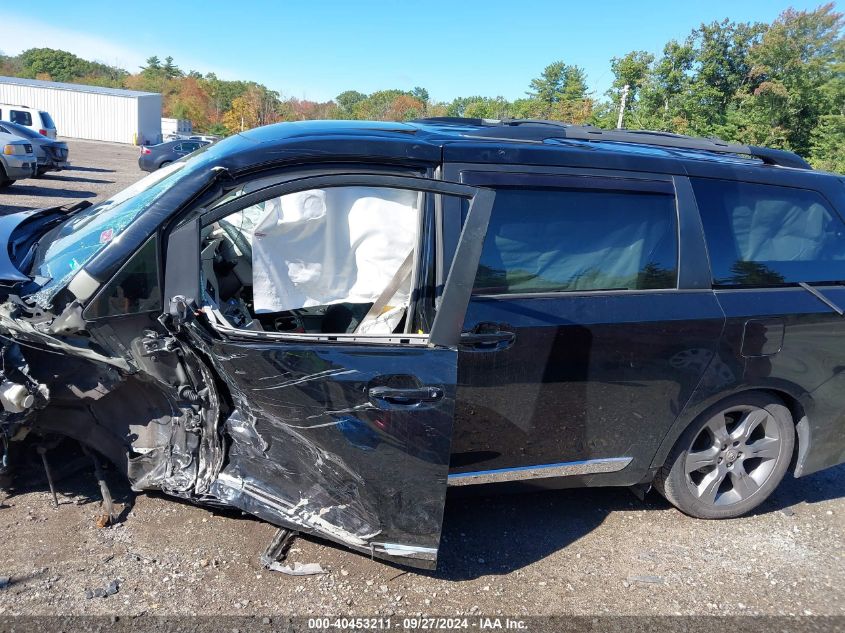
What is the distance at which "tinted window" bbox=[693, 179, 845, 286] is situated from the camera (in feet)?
10.6

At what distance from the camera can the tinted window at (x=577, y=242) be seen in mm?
2846

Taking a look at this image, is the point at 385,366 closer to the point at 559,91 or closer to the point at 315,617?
the point at 315,617

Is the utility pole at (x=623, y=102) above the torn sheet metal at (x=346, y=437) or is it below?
above

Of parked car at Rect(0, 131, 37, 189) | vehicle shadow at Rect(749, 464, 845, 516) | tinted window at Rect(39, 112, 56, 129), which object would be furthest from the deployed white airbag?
tinted window at Rect(39, 112, 56, 129)

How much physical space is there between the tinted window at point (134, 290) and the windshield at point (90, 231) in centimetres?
21

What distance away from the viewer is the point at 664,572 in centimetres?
312

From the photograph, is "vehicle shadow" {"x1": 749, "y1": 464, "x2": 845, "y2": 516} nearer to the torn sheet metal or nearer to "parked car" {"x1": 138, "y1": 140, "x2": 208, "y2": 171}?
the torn sheet metal

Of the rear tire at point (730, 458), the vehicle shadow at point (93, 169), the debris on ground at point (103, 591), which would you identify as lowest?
the vehicle shadow at point (93, 169)

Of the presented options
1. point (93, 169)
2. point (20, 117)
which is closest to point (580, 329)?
point (93, 169)

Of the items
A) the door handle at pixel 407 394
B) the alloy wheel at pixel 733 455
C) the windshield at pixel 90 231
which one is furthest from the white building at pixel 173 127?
the door handle at pixel 407 394

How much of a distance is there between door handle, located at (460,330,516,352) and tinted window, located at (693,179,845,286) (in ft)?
3.85

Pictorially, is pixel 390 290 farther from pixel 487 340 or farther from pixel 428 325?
pixel 487 340

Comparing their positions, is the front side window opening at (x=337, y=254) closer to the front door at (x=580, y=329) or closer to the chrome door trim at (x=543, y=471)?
the front door at (x=580, y=329)

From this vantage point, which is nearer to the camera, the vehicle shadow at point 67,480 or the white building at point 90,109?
the vehicle shadow at point 67,480
